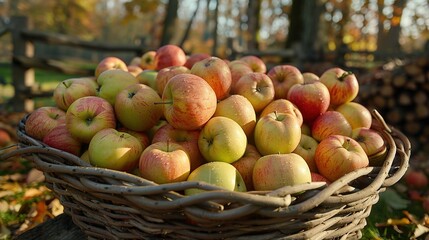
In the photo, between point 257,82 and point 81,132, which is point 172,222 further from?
point 257,82

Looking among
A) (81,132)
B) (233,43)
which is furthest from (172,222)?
(233,43)

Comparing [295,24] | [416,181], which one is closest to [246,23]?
[295,24]

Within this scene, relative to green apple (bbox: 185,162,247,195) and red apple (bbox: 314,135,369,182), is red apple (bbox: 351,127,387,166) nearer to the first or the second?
red apple (bbox: 314,135,369,182)

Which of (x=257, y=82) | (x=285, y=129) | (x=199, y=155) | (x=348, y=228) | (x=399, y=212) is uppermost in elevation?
(x=257, y=82)

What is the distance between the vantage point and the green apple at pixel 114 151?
4.64ft

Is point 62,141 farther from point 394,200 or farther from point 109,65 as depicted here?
point 394,200

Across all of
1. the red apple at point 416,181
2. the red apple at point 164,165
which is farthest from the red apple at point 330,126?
the red apple at point 416,181

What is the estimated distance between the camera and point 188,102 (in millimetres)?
1467

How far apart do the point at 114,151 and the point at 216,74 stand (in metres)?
0.59

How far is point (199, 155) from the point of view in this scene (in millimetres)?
1554

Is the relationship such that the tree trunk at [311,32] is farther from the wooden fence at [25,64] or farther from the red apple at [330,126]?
the red apple at [330,126]

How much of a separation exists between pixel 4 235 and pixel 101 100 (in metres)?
0.96

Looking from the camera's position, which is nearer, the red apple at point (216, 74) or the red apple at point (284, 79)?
the red apple at point (216, 74)

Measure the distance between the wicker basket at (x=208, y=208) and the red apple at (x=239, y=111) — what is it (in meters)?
0.50
